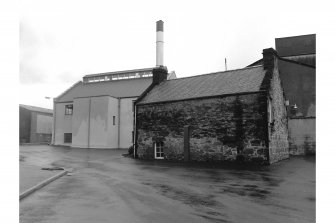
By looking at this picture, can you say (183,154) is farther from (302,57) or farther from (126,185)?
(302,57)

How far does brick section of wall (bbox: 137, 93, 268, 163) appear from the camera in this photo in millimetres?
17703

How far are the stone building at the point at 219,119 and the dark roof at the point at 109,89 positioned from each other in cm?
1373

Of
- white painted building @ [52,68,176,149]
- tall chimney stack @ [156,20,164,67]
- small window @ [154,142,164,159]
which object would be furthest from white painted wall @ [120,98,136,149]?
small window @ [154,142,164,159]

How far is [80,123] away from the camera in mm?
36188

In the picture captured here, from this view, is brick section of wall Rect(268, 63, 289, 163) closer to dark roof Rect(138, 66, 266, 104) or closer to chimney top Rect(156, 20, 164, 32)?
dark roof Rect(138, 66, 266, 104)

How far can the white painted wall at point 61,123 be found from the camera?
39344 mm

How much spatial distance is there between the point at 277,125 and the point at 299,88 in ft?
47.7

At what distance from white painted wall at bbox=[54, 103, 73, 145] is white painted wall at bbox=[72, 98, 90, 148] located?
2967 mm

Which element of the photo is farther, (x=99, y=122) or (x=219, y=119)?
(x=99, y=122)

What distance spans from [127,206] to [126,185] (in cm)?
313

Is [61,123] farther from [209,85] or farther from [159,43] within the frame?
[209,85]

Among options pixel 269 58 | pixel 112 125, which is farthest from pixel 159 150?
pixel 112 125

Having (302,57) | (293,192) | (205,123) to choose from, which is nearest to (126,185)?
(293,192)

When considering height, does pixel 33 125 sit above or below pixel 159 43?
below
